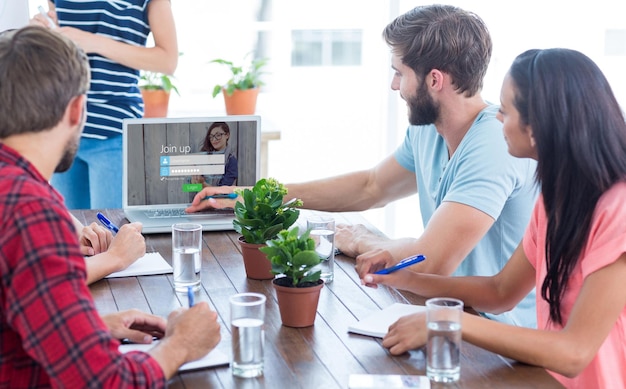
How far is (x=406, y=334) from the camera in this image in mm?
1503

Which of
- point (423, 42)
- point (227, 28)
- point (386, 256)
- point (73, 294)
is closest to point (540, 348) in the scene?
point (386, 256)

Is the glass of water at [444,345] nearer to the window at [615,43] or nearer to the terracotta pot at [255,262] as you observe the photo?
the terracotta pot at [255,262]

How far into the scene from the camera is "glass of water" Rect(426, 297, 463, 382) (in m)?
1.39

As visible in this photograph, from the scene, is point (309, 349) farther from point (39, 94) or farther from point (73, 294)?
point (39, 94)

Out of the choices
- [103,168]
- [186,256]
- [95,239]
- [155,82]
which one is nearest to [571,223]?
[186,256]

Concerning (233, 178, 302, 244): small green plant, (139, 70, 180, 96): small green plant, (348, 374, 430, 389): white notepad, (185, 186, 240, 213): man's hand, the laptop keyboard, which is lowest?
(348, 374, 430, 389): white notepad

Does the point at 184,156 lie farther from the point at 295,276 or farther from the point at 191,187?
the point at 295,276

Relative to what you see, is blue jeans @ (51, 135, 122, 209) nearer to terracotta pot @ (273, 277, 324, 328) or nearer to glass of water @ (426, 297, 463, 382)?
terracotta pot @ (273, 277, 324, 328)

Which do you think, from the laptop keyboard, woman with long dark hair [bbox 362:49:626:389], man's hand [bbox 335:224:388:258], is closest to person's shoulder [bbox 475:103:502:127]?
man's hand [bbox 335:224:388:258]

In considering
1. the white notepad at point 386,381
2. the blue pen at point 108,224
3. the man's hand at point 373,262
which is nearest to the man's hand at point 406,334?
the white notepad at point 386,381

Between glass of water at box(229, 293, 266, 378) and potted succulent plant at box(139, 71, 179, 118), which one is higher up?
potted succulent plant at box(139, 71, 179, 118)

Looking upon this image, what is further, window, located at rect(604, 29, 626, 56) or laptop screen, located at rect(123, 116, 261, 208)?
window, located at rect(604, 29, 626, 56)

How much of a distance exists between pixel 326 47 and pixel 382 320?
2951 mm

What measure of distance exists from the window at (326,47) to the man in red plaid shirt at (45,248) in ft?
10.2
